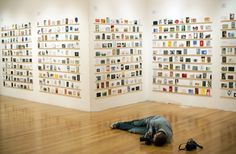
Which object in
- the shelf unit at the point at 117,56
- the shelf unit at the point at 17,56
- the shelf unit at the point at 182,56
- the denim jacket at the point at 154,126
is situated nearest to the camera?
the denim jacket at the point at 154,126

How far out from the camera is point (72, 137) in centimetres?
738

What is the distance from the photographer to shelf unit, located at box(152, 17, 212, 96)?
409 inches

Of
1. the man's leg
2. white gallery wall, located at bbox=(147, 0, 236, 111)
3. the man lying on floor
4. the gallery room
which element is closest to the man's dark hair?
the man lying on floor

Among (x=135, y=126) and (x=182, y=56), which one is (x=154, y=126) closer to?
(x=135, y=126)

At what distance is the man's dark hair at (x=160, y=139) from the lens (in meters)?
6.72

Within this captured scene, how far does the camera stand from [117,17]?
1058 centimetres

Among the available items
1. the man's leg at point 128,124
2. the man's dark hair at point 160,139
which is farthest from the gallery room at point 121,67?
the man's dark hair at point 160,139

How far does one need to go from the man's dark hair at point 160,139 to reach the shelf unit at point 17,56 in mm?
6506

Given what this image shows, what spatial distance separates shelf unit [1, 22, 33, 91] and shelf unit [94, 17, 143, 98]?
3.11m

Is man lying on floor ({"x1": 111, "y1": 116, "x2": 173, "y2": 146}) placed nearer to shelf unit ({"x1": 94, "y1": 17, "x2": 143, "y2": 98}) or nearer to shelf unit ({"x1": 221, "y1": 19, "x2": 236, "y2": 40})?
shelf unit ({"x1": 94, "y1": 17, "x2": 143, "y2": 98})

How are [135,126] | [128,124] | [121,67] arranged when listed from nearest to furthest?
[135,126] < [128,124] < [121,67]

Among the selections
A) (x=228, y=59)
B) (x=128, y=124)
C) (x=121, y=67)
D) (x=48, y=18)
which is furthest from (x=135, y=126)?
(x=48, y=18)

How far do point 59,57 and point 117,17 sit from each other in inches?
85.8

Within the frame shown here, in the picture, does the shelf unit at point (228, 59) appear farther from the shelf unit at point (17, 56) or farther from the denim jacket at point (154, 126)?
the shelf unit at point (17, 56)
